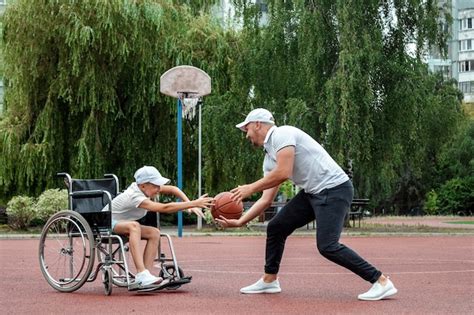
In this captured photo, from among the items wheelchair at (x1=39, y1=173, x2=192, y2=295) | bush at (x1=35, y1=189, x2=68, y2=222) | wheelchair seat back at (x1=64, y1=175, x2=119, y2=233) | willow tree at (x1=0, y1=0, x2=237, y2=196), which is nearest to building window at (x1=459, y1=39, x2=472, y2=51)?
willow tree at (x1=0, y1=0, x2=237, y2=196)

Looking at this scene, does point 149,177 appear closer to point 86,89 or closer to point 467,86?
point 86,89

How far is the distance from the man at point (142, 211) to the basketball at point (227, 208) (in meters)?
0.15

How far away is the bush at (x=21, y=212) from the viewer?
2814 centimetres

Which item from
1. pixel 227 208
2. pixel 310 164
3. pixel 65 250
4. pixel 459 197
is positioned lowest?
pixel 459 197

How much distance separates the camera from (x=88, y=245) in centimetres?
1054

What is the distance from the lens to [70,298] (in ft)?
33.4

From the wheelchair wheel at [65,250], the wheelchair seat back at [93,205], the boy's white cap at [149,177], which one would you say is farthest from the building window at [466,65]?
the boy's white cap at [149,177]

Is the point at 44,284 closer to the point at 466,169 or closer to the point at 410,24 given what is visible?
the point at 410,24

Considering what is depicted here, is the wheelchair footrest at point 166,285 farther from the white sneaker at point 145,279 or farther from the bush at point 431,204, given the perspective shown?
the bush at point 431,204

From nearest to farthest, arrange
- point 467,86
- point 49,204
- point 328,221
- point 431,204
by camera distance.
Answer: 1. point 328,221
2. point 49,204
3. point 431,204
4. point 467,86

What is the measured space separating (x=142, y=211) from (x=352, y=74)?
1748cm

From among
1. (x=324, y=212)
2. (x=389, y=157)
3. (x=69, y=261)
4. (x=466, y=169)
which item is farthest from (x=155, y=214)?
(x=466, y=169)

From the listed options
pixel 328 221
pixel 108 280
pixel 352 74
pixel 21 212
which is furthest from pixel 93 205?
pixel 21 212

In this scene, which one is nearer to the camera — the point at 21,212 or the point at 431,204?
the point at 21,212
